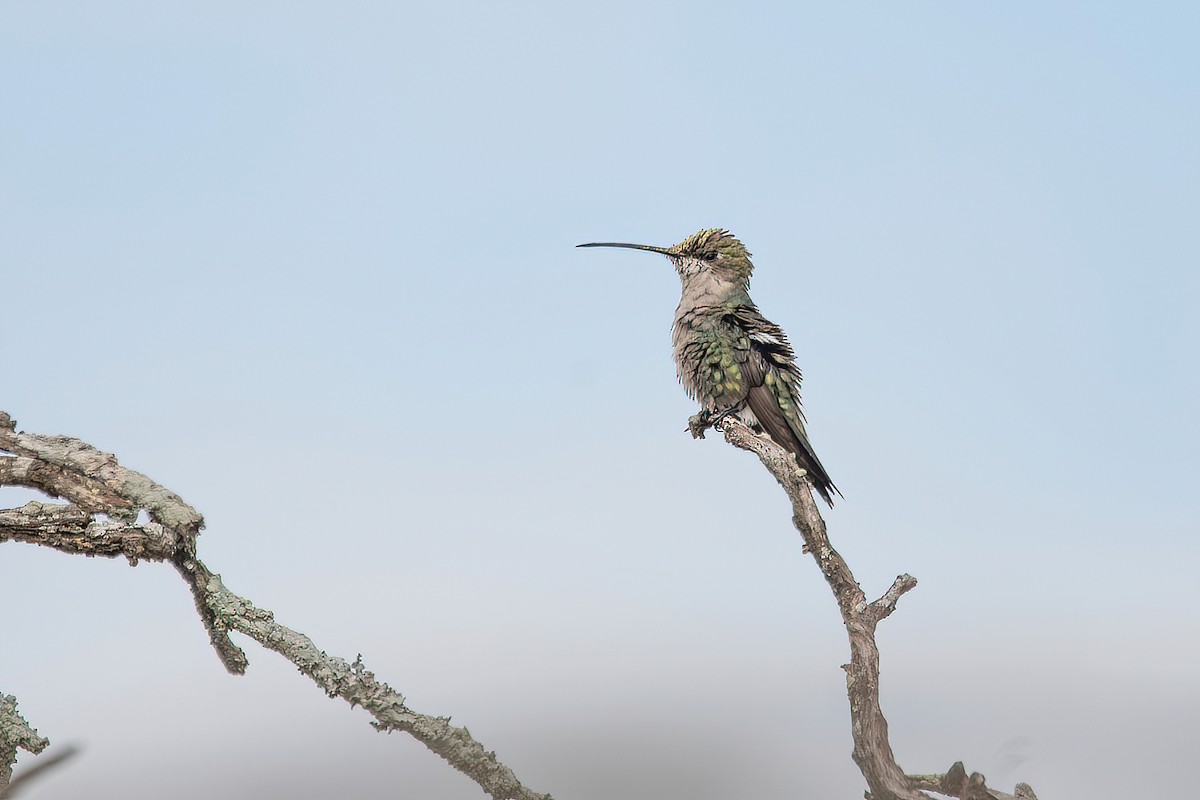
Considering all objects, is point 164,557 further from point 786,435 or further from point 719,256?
point 719,256

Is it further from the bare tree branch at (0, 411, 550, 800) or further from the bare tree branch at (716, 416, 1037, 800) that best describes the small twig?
the bare tree branch at (716, 416, 1037, 800)

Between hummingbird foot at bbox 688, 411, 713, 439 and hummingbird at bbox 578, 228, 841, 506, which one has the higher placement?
hummingbird at bbox 578, 228, 841, 506

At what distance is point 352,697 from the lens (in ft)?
14.5

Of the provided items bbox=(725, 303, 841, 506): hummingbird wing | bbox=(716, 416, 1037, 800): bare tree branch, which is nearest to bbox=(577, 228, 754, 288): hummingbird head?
bbox=(725, 303, 841, 506): hummingbird wing

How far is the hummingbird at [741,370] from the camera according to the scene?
6176mm

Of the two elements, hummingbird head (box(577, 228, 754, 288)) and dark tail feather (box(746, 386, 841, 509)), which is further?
hummingbird head (box(577, 228, 754, 288))

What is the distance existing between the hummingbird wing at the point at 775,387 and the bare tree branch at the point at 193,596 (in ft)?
8.11

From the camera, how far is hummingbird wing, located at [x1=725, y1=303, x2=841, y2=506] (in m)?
6.13

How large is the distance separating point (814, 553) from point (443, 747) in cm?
188

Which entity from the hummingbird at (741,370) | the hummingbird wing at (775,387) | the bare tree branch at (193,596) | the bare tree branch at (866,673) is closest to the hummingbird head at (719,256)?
the hummingbird at (741,370)

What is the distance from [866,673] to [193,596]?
291cm

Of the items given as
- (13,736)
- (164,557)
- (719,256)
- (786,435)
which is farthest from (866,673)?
(13,736)

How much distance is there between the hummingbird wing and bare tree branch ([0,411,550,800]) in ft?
8.11

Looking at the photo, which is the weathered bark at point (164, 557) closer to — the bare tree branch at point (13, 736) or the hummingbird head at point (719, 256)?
the bare tree branch at point (13, 736)
